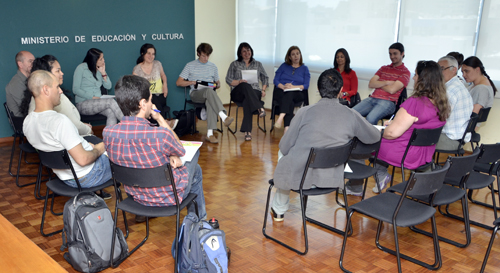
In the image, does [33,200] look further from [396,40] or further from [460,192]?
[396,40]

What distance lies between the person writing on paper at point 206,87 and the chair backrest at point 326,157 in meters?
3.14

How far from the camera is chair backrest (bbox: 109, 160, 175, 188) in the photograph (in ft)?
7.55

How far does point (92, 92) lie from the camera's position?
205 inches

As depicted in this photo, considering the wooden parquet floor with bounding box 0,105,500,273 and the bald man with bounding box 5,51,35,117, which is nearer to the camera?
the wooden parquet floor with bounding box 0,105,500,273

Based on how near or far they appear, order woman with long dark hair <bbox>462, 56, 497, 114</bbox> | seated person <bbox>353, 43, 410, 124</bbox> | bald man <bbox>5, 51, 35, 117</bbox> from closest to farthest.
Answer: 1. bald man <bbox>5, 51, 35, 117</bbox>
2. woman with long dark hair <bbox>462, 56, 497, 114</bbox>
3. seated person <bbox>353, 43, 410, 124</bbox>

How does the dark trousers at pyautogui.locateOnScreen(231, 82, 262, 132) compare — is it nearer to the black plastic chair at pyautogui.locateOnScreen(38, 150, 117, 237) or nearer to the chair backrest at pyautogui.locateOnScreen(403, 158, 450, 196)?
the black plastic chair at pyautogui.locateOnScreen(38, 150, 117, 237)

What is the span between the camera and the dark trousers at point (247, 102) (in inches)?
231

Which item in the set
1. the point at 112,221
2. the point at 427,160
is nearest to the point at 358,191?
the point at 427,160

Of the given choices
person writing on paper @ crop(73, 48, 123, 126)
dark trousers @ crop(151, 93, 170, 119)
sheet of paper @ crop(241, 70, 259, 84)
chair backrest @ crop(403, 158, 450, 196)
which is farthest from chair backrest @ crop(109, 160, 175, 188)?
sheet of paper @ crop(241, 70, 259, 84)

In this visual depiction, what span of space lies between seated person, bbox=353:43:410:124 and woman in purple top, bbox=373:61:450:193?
5.63 ft

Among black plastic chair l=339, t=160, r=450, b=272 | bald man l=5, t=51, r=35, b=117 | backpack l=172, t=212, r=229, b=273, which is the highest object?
bald man l=5, t=51, r=35, b=117

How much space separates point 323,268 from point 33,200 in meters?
2.69

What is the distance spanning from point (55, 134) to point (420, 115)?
8.79ft

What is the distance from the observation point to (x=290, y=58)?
6.10 metres
